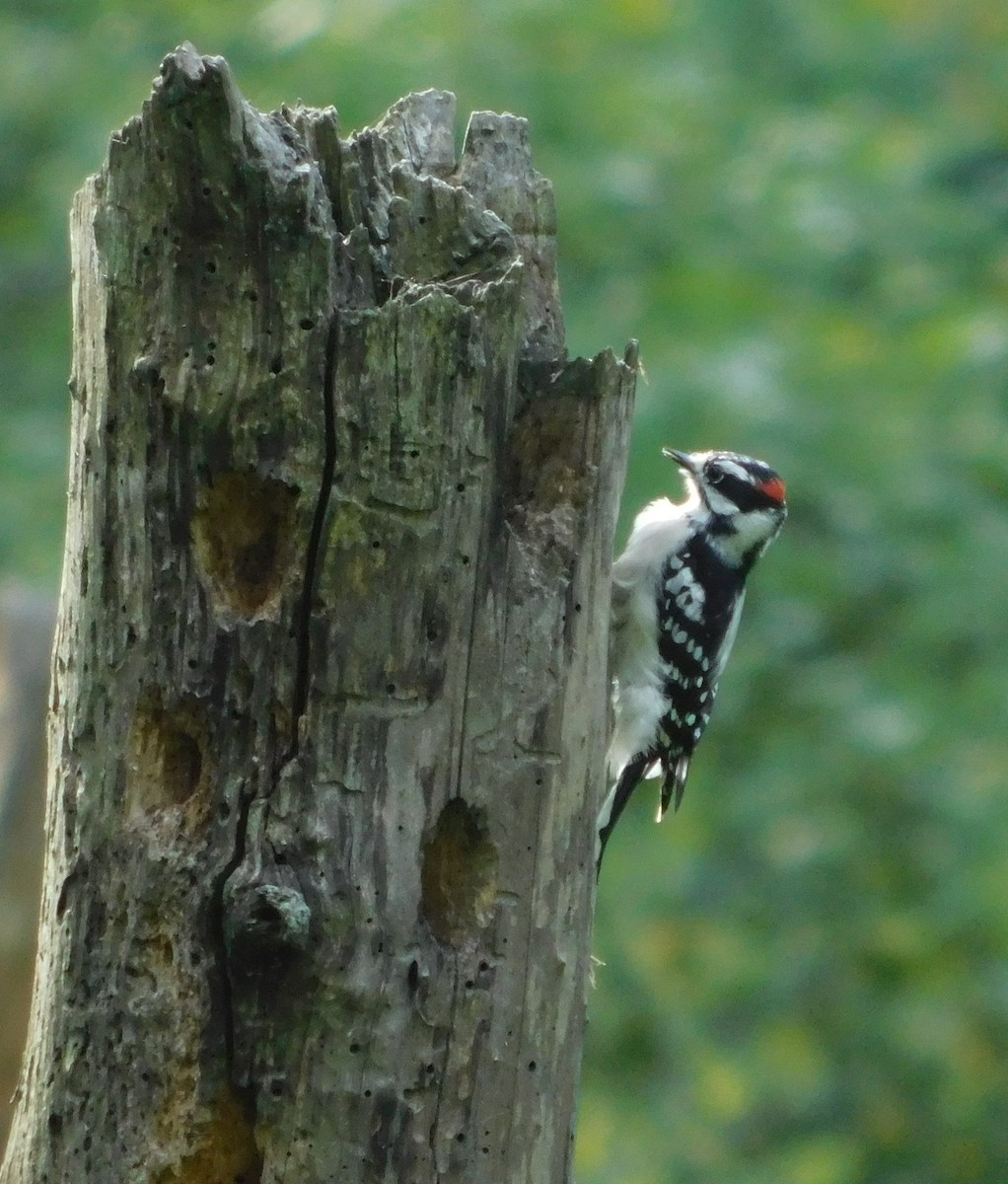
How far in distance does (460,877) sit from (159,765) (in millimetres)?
585

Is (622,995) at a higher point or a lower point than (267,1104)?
higher

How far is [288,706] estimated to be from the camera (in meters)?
3.16

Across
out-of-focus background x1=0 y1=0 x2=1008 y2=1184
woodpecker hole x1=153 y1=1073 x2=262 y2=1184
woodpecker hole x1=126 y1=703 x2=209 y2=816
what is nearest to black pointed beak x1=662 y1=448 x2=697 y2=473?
out-of-focus background x1=0 y1=0 x2=1008 y2=1184

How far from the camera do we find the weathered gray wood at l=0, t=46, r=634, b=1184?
3.14 meters

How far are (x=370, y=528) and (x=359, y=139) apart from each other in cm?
77

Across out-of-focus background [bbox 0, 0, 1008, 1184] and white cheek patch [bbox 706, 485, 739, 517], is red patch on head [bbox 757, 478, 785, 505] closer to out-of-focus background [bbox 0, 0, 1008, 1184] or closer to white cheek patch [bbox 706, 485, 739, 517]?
white cheek patch [bbox 706, 485, 739, 517]

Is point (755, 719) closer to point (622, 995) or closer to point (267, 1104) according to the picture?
point (622, 995)

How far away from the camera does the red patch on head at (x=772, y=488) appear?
Result: 19.0 feet

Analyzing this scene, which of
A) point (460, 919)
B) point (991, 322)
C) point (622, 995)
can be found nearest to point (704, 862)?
point (622, 995)

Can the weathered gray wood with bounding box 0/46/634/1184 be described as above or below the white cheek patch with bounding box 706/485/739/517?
below

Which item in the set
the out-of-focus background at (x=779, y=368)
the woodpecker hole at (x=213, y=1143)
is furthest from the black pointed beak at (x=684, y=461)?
the woodpecker hole at (x=213, y=1143)

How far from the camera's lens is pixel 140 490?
320cm

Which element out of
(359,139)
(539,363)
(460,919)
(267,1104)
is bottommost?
(267,1104)

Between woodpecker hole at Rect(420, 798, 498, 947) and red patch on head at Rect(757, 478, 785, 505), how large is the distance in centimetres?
276
